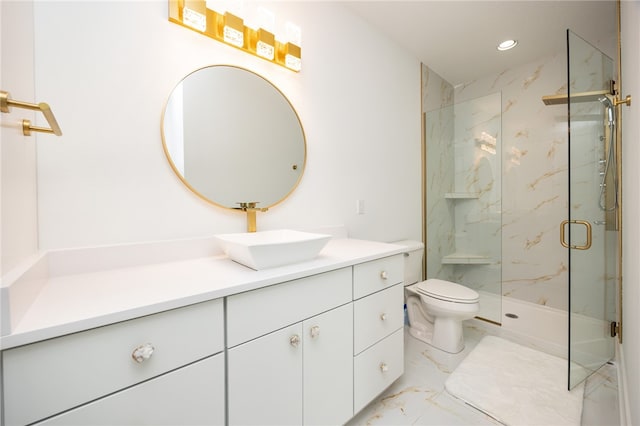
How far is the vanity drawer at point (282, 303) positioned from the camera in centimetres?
87

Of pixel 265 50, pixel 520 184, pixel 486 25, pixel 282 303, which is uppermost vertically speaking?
pixel 486 25

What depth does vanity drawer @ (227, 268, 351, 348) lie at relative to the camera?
2.85 ft

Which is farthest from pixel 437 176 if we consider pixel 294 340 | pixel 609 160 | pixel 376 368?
pixel 294 340

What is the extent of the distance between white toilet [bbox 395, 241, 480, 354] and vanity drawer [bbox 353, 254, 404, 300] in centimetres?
59

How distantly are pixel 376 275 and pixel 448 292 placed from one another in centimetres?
98

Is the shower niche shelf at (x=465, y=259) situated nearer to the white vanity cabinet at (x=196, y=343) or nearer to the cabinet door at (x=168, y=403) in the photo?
the white vanity cabinet at (x=196, y=343)

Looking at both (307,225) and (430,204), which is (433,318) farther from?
(307,225)

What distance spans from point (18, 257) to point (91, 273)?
30cm

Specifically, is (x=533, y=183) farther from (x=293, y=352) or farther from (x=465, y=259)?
(x=293, y=352)

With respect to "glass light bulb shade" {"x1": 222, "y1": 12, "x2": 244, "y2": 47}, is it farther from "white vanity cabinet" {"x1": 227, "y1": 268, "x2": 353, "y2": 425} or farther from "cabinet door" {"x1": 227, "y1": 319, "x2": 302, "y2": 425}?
"cabinet door" {"x1": 227, "y1": 319, "x2": 302, "y2": 425}

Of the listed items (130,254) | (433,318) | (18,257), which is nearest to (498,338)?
(433,318)

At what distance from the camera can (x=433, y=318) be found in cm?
218

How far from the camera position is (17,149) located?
738 mm

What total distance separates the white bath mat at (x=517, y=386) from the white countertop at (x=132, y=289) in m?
1.11
